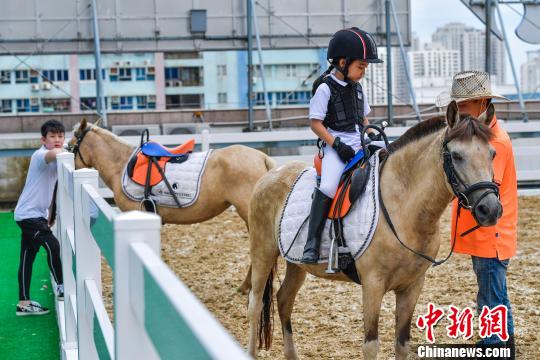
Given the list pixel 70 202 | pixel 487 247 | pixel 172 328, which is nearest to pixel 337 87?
pixel 487 247

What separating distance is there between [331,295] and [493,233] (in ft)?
9.74

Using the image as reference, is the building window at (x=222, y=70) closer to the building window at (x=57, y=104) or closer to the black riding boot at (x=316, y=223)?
the building window at (x=57, y=104)

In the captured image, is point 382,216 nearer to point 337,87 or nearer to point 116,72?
point 337,87

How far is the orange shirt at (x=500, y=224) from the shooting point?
15.4ft

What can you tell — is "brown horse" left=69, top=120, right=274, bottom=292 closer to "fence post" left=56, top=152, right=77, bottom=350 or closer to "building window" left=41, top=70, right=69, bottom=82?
"fence post" left=56, top=152, right=77, bottom=350

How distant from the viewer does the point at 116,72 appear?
305 feet

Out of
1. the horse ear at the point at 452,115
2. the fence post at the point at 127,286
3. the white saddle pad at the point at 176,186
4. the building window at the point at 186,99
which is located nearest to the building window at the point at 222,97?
the building window at the point at 186,99

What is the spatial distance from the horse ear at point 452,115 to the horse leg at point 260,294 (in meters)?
1.66

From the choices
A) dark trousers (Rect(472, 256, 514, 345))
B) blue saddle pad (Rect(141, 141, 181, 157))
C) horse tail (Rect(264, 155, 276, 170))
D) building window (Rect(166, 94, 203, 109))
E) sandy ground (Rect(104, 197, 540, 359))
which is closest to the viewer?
dark trousers (Rect(472, 256, 514, 345))

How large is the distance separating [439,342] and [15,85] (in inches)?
3530

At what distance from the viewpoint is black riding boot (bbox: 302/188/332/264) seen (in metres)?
4.79

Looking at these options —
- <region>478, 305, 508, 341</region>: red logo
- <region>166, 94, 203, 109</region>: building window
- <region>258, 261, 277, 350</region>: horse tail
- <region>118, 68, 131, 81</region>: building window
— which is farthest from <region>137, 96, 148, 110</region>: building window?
<region>478, 305, 508, 341</region>: red logo

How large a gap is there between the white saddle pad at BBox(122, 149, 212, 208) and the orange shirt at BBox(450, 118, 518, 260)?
378cm

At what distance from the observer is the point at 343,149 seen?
4.79 m
